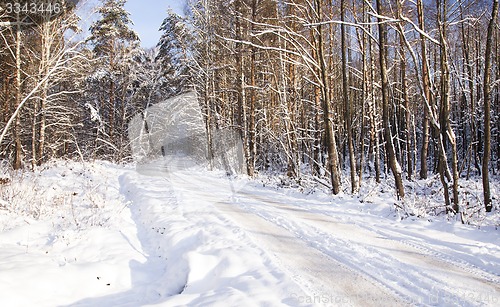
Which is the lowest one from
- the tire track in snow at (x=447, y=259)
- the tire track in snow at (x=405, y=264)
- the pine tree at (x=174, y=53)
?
the tire track in snow at (x=447, y=259)

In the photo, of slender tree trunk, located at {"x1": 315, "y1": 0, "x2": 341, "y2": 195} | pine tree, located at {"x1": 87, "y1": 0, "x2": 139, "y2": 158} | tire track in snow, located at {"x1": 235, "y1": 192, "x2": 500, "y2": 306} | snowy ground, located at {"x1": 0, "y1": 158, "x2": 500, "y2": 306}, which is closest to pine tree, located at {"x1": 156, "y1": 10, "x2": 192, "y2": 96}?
pine tree, located at {"x1": 87, "y1": 0, "x2": 139, "y2": 158}

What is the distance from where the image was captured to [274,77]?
13.6 meters

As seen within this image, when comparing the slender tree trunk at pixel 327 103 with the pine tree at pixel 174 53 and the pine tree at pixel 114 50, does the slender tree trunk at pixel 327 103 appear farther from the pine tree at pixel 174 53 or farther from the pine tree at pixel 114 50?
the pine tree at pixel 114 50

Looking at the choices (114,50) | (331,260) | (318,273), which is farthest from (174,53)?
(318,273)

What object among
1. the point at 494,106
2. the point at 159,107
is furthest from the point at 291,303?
the point at 494,106

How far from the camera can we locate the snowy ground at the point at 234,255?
3.64m

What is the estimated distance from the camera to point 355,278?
13.2 ft

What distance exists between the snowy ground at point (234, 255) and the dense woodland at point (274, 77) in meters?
3.10

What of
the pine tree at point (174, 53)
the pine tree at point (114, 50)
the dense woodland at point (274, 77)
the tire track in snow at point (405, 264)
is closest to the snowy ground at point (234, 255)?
the tire track in snow at point (405, 264)

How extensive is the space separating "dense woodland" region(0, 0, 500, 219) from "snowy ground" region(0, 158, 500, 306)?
310 centimetres

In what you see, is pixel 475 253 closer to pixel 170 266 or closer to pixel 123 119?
pixel 170 266

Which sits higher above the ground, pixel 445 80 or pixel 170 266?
pixel 445 80

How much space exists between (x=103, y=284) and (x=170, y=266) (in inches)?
38.4

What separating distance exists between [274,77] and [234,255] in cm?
1007
